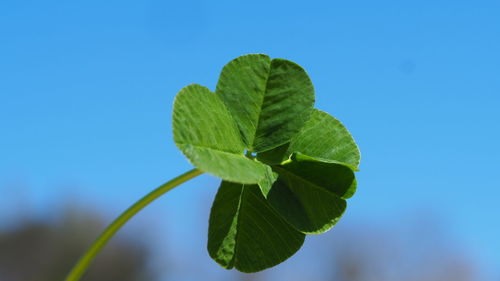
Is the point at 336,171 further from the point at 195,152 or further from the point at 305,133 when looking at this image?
the point at 195,152

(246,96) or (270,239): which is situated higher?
(246,96)

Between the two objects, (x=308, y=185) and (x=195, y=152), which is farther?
(x=308, y=185)

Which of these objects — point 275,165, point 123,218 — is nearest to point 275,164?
point 275,165

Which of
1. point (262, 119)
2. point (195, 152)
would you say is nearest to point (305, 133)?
point (262, 119)
